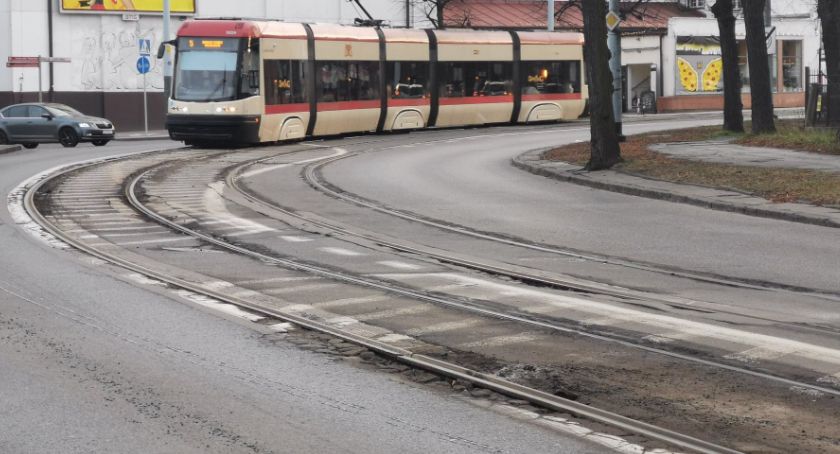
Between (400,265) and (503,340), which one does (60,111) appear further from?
(503,340)

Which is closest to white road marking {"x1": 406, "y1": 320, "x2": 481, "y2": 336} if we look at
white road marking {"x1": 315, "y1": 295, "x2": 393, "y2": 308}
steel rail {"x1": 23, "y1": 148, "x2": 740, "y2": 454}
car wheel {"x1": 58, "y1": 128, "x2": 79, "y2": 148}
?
steel rail {"x1": 23, "y1": 148, "x2": 740, "y2": 454}

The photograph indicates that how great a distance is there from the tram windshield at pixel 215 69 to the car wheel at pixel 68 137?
614cm

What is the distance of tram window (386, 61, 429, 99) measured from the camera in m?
41.8

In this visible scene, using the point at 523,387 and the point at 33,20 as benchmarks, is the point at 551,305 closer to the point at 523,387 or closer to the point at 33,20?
the point at 523,387

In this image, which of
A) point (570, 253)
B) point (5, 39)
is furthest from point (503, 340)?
point (5, 39)

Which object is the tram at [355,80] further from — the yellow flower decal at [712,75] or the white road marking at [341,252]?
the white road marking at [341,252]

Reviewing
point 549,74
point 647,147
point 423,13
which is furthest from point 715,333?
point 423,13

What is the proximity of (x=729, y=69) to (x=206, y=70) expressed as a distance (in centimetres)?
1339

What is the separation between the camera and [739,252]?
48.9ft

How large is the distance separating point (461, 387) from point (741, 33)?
62.3 meters

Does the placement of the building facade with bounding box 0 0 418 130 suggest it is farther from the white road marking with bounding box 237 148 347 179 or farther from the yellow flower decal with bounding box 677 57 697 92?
the yellow flower decal with bounding box 677 57 697 92

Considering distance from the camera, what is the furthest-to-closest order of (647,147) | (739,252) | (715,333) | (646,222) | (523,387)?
(647,147), (646,222), (739,252), (715,333), (523,387)

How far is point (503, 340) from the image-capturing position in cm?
970

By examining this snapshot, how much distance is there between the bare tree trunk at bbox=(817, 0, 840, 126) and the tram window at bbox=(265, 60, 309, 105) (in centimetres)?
1363
